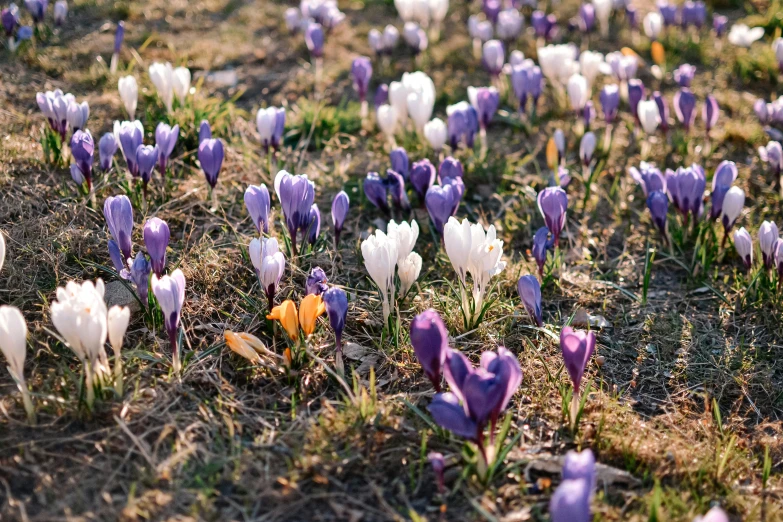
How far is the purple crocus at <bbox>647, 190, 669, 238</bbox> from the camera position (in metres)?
3.37

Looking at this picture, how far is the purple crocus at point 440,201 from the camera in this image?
3059 mm

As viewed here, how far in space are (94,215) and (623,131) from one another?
311cm

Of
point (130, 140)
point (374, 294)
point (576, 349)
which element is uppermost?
point (130, 140)

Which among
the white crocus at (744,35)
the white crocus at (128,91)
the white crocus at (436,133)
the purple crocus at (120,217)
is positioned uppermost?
the white crocus at (128,91)

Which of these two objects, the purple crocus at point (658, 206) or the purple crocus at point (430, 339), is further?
the purple crocus at point (658, 206)

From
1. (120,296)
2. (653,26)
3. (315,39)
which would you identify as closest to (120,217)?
(120,296)

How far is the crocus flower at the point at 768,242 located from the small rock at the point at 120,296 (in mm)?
2409

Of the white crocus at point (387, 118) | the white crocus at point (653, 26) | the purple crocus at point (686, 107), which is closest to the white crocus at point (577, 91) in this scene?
the purple crocus at point (686, 107)

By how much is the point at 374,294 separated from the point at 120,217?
0.99 m

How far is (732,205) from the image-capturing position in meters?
3.28

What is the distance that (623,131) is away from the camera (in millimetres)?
4676

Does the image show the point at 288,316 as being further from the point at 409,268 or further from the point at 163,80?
the point at 163,80

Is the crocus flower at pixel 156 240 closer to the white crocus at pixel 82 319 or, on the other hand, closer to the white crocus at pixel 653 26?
the white crocus at pixel 82 319

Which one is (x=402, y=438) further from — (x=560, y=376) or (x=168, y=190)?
(x=168, y=190)
